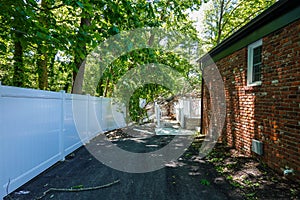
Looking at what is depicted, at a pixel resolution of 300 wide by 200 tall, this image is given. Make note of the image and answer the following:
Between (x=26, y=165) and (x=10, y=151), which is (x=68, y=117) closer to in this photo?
(x=26, y=165)

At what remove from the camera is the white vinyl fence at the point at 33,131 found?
297 cm

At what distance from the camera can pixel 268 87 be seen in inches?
174

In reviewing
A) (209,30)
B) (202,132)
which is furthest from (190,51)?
(202,132)

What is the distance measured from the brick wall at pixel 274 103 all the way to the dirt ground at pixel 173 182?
0.52m

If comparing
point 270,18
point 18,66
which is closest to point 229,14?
point 270,18

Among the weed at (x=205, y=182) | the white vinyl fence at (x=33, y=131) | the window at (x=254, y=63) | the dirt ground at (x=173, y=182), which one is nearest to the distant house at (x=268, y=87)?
the window at (x=254, y=63)

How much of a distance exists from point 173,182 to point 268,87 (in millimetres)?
2899

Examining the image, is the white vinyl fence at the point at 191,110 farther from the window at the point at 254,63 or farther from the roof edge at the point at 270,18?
the window at the point at 254,63

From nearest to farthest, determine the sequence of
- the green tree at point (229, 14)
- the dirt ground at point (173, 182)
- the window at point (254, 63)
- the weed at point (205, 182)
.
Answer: the dirt ground at point (173, 182) → the weed at point (205, 182) → the window at point (254, 63) → the green tree at point (229, 14)

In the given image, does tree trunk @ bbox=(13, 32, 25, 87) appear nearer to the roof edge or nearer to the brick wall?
the roof edge

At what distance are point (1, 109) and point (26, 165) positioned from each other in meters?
1.21

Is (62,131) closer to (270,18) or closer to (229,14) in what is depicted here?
(270,18)

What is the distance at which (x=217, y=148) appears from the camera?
6254mm

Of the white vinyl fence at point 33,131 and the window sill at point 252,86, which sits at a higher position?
the window sill at point 252,86
